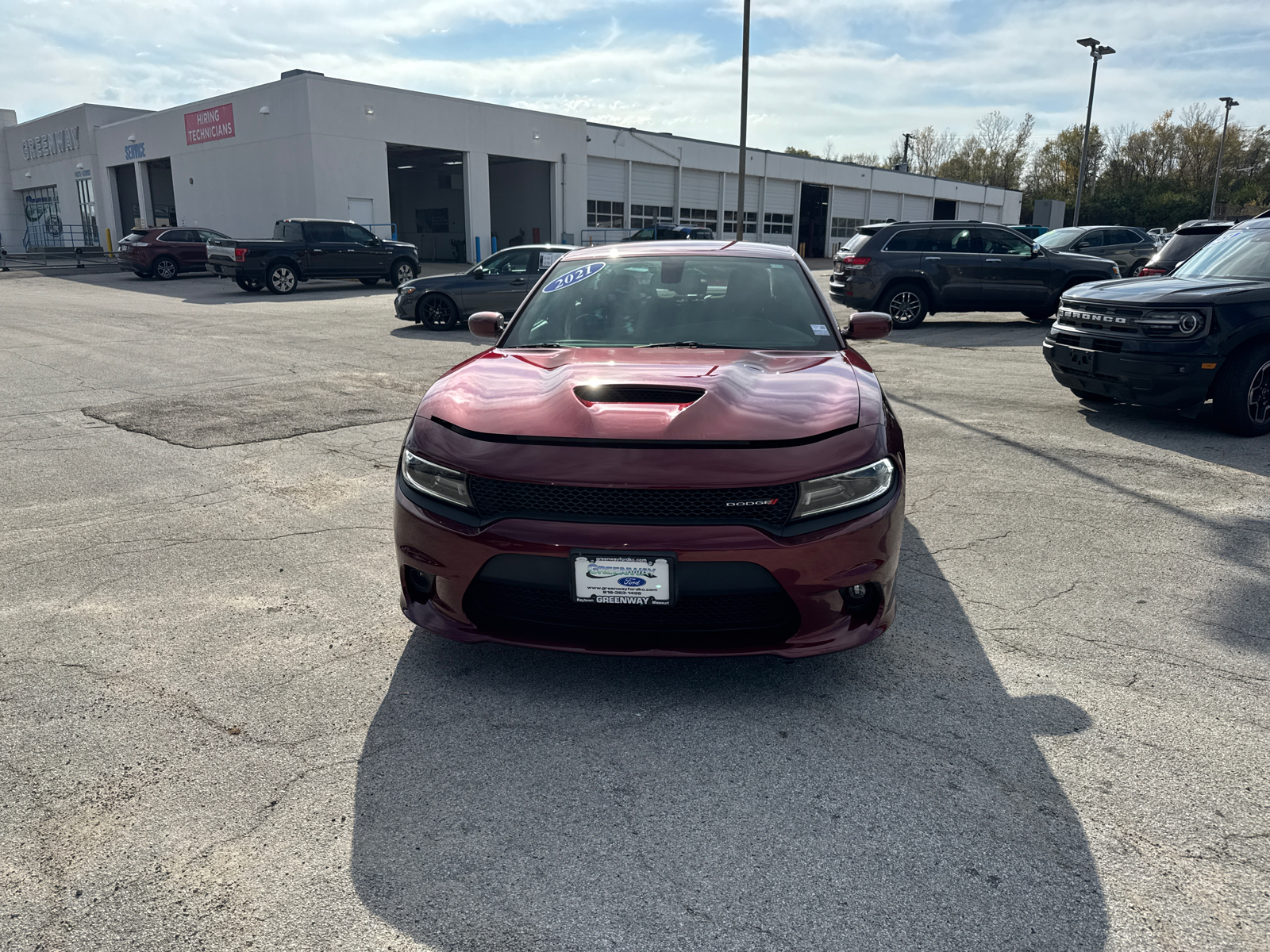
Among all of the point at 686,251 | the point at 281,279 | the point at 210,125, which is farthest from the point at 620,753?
the point at 210,125

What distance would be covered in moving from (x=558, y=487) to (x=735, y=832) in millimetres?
1136

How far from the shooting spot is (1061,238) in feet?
68.7

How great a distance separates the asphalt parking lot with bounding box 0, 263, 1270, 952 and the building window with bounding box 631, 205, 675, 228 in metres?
39.1

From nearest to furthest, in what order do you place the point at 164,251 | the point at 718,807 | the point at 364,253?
the point at 718,807 < the point at 364,253 < the point at 164,251

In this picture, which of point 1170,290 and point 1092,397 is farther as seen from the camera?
point 1092,397

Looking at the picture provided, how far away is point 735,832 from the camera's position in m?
2.34

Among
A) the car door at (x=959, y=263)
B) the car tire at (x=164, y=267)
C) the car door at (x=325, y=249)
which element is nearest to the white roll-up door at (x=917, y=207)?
the car door at (x=325, y=249)

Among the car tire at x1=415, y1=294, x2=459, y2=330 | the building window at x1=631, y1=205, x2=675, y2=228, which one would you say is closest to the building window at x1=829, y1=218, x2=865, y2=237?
the building window at x1=631, y1=205, x2=675, y2=228

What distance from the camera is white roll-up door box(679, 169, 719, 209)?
44781 millimetres

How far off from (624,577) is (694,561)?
224 mm

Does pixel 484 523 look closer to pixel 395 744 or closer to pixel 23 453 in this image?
pixel 395 744

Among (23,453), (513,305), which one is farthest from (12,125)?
(23,453)

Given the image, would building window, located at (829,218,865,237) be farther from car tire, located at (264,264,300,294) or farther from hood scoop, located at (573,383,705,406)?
hood scoop, located at (573,383,705,406)

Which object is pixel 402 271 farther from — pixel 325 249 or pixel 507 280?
pixel 507 280
